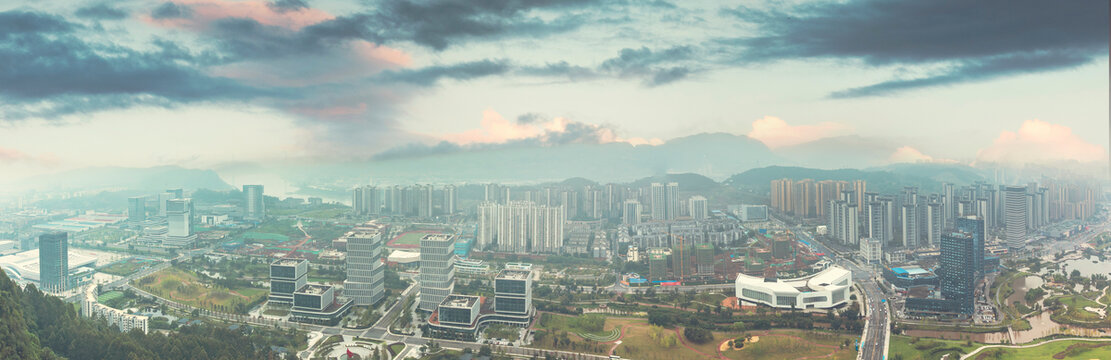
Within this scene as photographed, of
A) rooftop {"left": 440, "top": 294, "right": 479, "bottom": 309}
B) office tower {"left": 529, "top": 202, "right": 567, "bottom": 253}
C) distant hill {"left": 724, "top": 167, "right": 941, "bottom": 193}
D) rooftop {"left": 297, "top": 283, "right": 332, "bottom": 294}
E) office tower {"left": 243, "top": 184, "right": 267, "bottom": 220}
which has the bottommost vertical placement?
rooftop {"left": 440, "top": 294, "right": 479, "bottom": 309}

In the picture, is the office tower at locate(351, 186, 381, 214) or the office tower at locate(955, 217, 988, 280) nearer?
the office tower at locate(955, 217, 988, 280)

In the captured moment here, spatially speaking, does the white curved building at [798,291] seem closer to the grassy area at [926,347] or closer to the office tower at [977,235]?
the grassy area at [926,347]

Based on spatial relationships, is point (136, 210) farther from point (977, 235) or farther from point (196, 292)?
point (977, 235)

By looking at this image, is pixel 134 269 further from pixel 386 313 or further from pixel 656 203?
pixel 656 203

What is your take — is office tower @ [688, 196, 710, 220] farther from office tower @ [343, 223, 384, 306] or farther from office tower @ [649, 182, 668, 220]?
office tower @ [343, 223, 384, 306]

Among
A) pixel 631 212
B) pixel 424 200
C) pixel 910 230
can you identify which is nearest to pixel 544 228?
pixel 631 212

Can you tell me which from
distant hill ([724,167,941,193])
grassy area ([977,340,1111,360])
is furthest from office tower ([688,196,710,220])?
grassy area ([977,340,1111,360])

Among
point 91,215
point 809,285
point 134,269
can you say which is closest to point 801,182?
point 809,285

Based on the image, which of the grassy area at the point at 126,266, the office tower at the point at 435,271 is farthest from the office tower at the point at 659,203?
the grassy area at the point at 126,266
